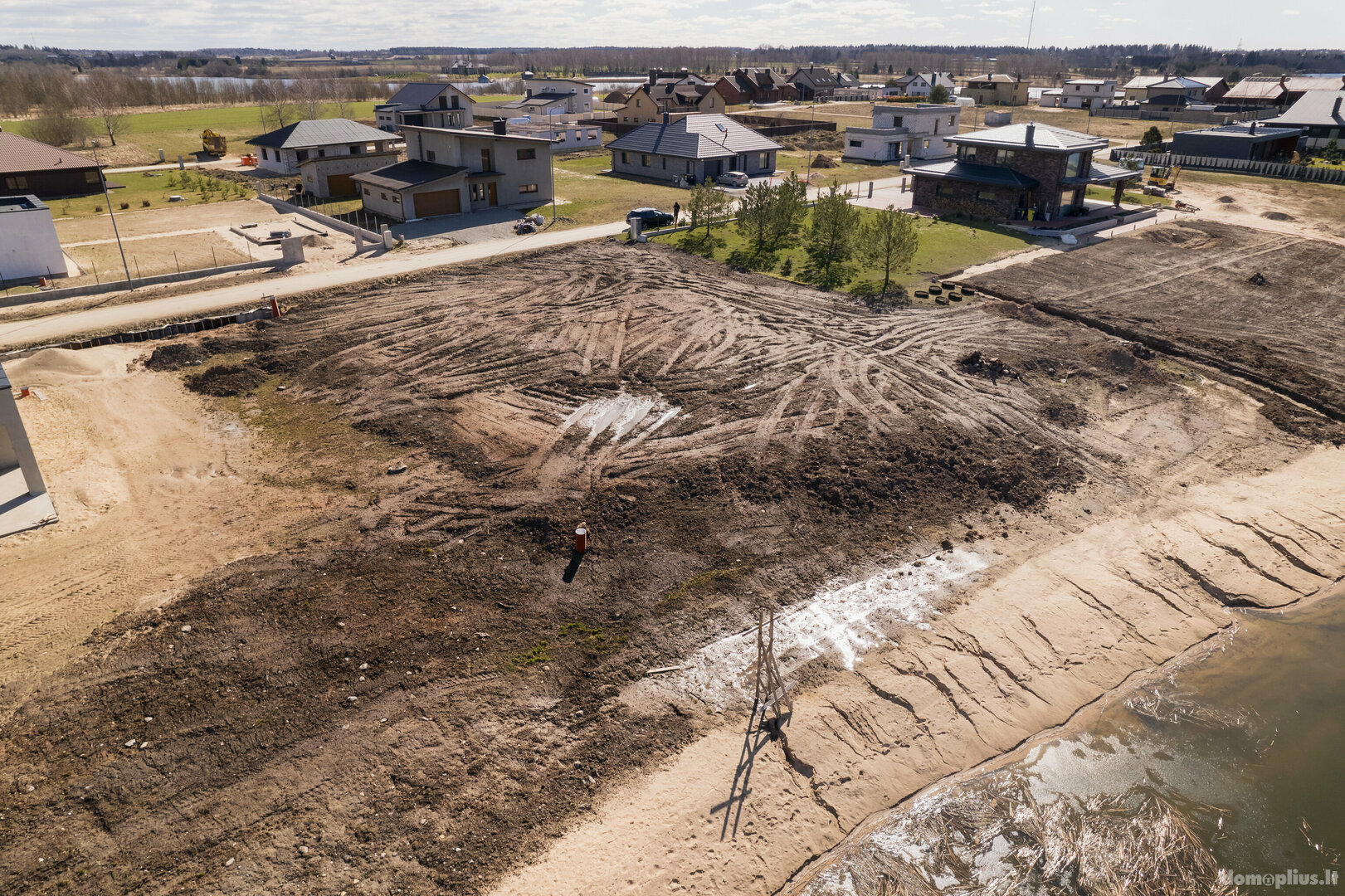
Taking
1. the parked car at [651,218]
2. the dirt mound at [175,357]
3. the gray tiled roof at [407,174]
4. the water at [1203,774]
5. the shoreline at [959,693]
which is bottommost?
the water at [1203,774]

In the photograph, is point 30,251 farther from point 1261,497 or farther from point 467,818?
point 1261,497

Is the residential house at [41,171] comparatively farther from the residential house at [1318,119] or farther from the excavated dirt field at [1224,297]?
the residential house at [1318,119]

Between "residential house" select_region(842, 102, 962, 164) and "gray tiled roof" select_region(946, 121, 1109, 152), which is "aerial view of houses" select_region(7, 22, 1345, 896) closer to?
"gray tiled roof" select_region(946, 121, 1109, 152)

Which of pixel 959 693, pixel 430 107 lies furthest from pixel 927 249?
pixel 430 107

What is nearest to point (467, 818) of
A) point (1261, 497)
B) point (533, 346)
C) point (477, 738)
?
point (477, 738)

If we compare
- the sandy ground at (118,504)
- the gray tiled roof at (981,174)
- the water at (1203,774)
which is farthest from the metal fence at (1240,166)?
the sandy ground at (118,504)

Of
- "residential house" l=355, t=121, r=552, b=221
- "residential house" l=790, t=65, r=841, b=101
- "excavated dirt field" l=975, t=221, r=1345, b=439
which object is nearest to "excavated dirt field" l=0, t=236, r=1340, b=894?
"excavated dirt field" l=975, t=221, r=1345, b=439

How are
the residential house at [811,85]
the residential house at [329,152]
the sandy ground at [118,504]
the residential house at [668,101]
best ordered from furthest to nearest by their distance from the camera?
the residential house at [811,85] < the residential house at [668,101] < the residential house at [329,152] < the sandy ground at [118,504]
